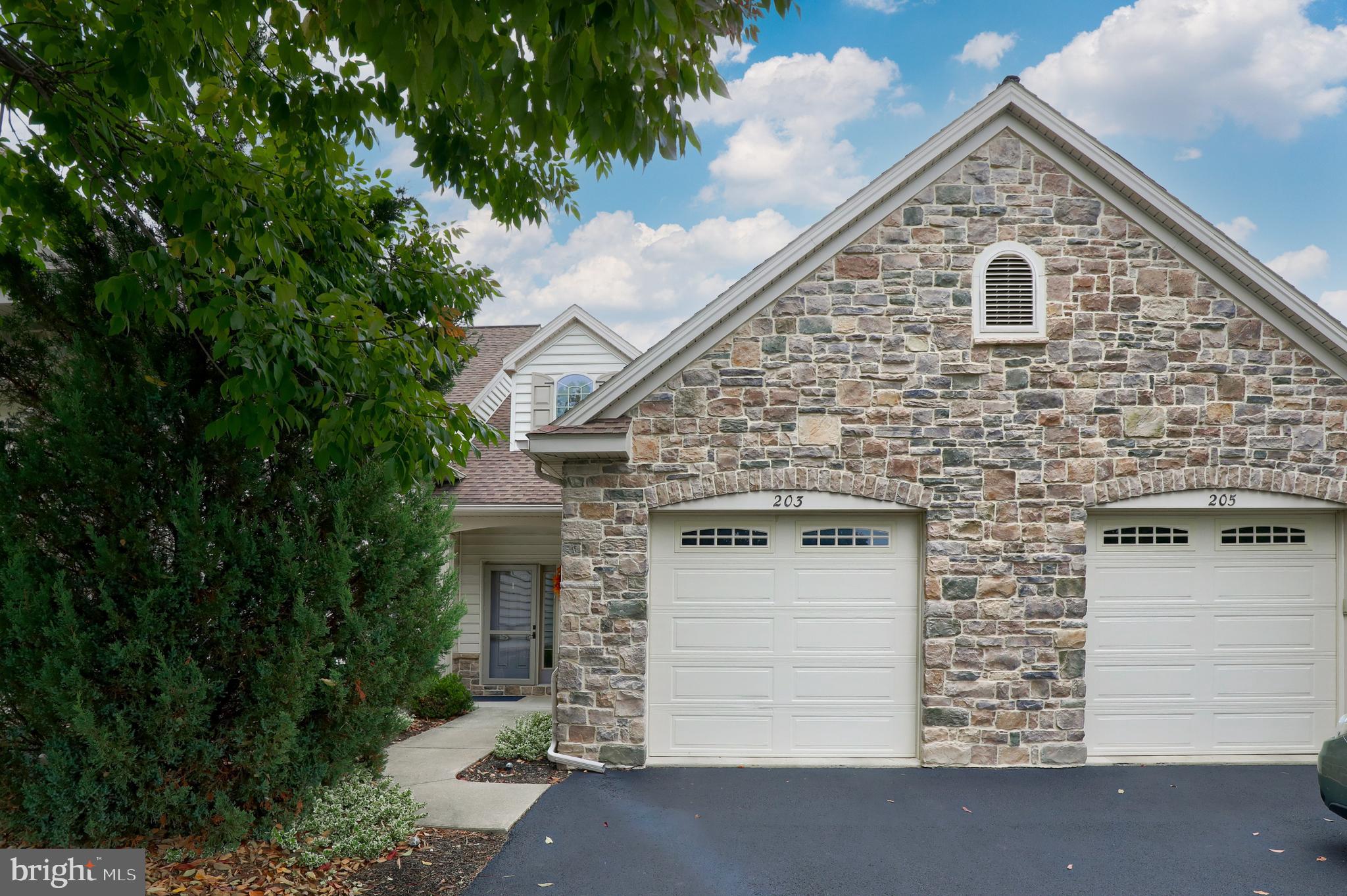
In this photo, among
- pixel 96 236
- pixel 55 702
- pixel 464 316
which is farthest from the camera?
pixel 464 316

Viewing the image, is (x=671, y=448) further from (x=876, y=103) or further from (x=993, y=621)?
(x=876, y=103)

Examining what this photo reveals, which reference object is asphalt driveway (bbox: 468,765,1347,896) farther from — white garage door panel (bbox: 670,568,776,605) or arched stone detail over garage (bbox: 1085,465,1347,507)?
arched stone detail over garage (bbox: 1085,465,1347,507)

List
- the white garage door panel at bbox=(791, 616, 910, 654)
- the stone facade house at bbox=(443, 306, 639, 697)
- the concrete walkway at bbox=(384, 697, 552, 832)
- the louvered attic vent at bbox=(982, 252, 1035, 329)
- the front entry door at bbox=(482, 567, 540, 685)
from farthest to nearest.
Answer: the front entry door at bbox=(482, 567, 540, 685) < the stone facade house at bbox=(443, 306, 639, 697) < the white garage door panel at bbox=(791, 616, 910, 654) < the louvered attic vent at bbox=(982, 252, 1035, 329) < the concrete walkway at bbox=(384, 697, 552, 832)

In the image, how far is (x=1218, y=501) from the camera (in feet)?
27.0

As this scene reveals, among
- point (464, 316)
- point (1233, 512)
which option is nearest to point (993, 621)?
point (1233, 512)

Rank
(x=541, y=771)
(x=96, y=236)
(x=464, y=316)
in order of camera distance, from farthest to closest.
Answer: (x=541, y=771), (x=464, y=316), (x=96, y=236)

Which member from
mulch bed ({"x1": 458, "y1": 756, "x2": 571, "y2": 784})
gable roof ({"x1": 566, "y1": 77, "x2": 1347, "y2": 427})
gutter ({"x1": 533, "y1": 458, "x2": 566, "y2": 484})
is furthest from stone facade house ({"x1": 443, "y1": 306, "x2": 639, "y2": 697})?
gable roof ({"x1": 566, "y1": 77, "x2": 1347, "y2": 427})

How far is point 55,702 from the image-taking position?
16.1 feet

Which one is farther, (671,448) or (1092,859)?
(671,448)

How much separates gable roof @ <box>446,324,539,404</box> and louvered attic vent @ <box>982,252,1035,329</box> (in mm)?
8771

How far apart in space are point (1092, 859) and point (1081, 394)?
4.40 m

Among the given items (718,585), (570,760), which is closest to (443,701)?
(570,760)

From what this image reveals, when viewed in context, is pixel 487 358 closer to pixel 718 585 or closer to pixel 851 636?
pixel 718 585

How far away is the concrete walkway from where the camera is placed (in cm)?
677
